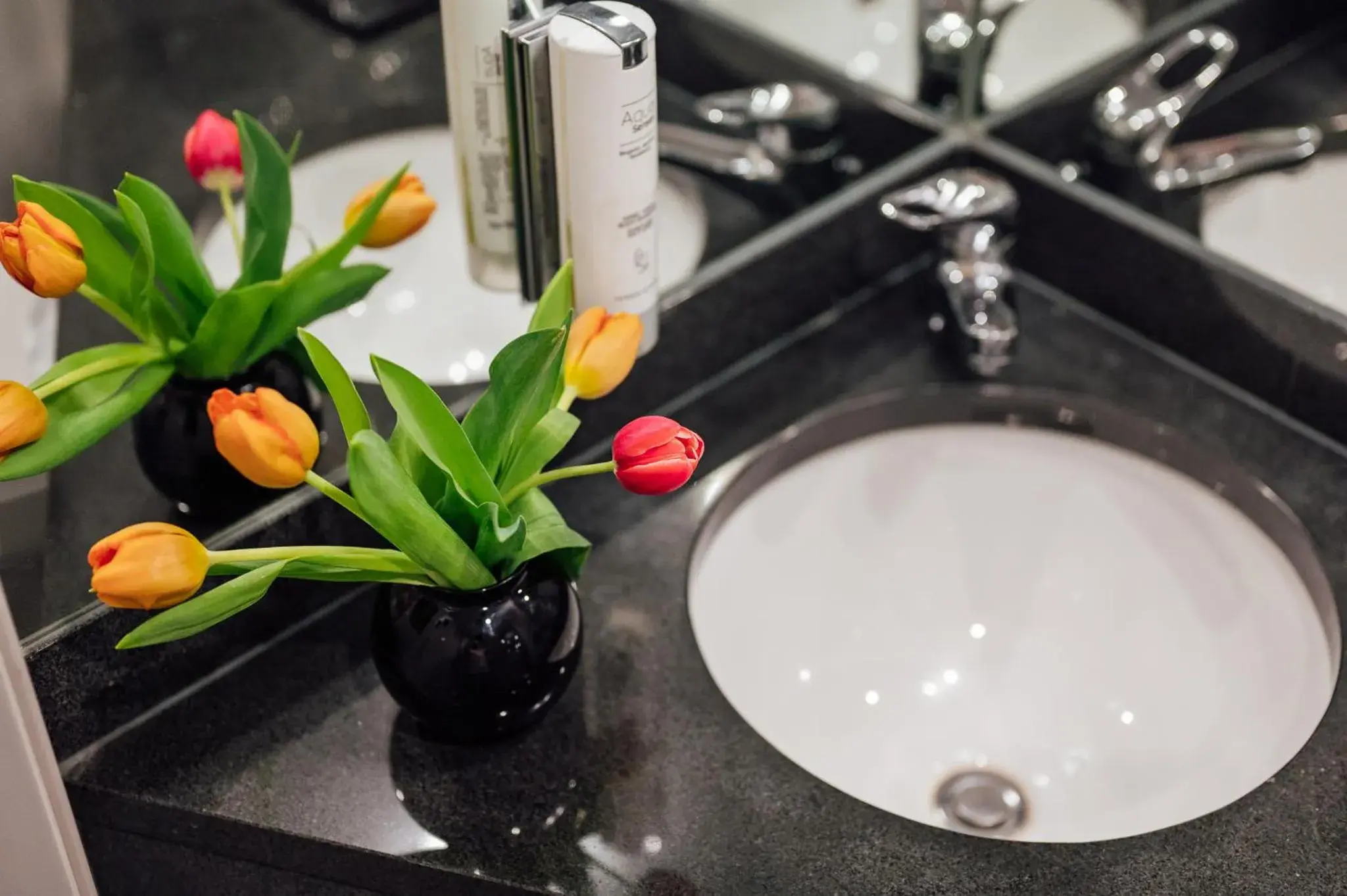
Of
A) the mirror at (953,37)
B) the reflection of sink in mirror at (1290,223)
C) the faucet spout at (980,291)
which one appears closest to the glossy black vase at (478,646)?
the faucet spout at (980,291)

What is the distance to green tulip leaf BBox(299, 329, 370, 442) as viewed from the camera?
2.32 ft

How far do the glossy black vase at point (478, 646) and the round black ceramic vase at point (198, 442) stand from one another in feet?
0.44

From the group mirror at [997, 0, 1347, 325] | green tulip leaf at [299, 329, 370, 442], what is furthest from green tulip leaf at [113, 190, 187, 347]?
mirror at [997, 0, 1347, 325]

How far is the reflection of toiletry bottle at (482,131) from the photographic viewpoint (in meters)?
0.86

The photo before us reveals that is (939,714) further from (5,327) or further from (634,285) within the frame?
(5,327)

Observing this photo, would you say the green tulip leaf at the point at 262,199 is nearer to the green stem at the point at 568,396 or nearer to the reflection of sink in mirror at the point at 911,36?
the green stem at the point at 568,396

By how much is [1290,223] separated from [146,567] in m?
0.92

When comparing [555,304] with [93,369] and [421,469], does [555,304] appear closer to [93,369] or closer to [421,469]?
[421,469]

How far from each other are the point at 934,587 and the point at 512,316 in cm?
36

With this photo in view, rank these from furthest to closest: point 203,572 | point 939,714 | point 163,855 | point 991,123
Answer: point 991,123
point 939,714
point 163,855
point 203,572

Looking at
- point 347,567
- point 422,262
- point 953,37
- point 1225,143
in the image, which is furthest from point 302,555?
point 1225,143

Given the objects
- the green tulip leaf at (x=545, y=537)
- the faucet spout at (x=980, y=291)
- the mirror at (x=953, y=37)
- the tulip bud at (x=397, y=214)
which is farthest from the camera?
the mirror at (x=953, y=37)

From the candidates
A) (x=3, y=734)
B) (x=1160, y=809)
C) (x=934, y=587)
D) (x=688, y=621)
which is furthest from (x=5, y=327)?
(x=1160, y=809)

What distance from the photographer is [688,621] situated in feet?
2.96
